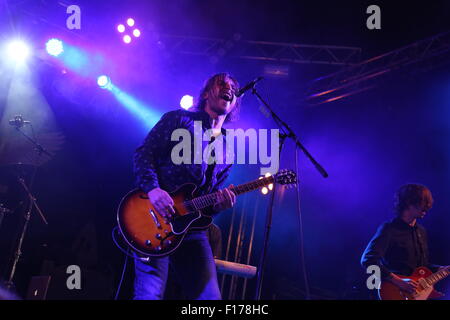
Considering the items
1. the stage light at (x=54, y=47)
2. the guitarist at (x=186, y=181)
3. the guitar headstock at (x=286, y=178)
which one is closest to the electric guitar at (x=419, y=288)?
the guitar headstock at (x=286, y=178)

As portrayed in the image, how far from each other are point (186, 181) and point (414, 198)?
13.3ft

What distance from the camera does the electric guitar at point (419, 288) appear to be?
16.0ft

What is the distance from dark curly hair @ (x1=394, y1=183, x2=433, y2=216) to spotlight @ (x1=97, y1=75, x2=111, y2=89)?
5681 millimetres

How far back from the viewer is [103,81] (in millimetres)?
7055

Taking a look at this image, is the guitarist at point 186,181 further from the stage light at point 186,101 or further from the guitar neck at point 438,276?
the guitar neck at point 438,276

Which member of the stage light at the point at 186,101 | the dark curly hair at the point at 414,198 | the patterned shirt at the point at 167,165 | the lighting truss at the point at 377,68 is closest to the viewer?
the patterned shirt at the point at 167,165

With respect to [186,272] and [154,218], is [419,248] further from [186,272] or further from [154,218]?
[154,218]

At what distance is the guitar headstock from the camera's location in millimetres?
3602

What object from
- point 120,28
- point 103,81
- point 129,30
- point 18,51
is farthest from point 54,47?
point 129,30

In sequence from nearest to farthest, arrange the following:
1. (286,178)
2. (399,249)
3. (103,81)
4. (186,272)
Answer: (186,272) < (286,178) < (399,249) < (103,81)

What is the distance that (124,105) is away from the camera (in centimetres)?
763

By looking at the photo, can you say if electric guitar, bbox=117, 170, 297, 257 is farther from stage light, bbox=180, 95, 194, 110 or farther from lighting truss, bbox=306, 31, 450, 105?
lighting truss, bbox=306, 31, 450, 105

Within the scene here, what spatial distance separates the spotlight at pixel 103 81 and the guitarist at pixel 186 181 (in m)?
3.63

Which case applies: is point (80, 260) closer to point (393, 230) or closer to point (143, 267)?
point (143, 267)
